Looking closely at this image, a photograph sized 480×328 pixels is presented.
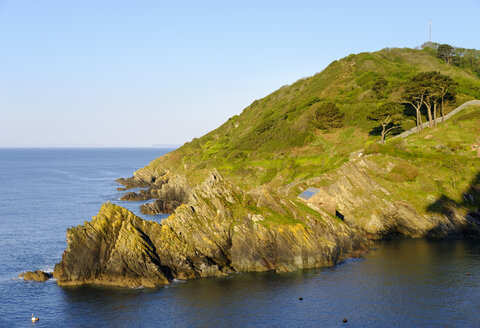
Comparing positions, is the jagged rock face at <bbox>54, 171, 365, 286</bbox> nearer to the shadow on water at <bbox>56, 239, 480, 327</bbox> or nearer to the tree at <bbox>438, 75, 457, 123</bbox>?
the shadow on water at <bbox>56, 239, 480, 327</bbox>

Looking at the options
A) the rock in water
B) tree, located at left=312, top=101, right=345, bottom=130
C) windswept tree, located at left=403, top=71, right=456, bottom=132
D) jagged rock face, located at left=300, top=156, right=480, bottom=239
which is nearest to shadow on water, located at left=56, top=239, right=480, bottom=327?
the rock in water

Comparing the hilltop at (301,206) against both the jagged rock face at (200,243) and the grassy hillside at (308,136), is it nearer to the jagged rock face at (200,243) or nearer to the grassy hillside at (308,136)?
the jagged rock face at (200,243)

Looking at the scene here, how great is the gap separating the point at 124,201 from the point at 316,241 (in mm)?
89132

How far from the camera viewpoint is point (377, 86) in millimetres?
168375

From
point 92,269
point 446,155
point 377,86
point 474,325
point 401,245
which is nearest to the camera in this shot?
point 474,325

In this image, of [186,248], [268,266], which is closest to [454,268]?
[268,266]

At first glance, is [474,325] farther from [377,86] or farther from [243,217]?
[377,86]

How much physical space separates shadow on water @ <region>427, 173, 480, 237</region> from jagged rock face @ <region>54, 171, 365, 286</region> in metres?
23.8

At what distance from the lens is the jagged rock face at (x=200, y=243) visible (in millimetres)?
66438

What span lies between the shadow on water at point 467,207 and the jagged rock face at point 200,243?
936 inches

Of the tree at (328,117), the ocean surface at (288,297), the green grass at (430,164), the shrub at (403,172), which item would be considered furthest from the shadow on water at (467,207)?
the tree at (328,117)

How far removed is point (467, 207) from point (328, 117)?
65.6 m

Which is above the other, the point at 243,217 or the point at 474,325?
the point at 243,217

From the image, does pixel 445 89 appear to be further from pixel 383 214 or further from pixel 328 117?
pixel 383 214
